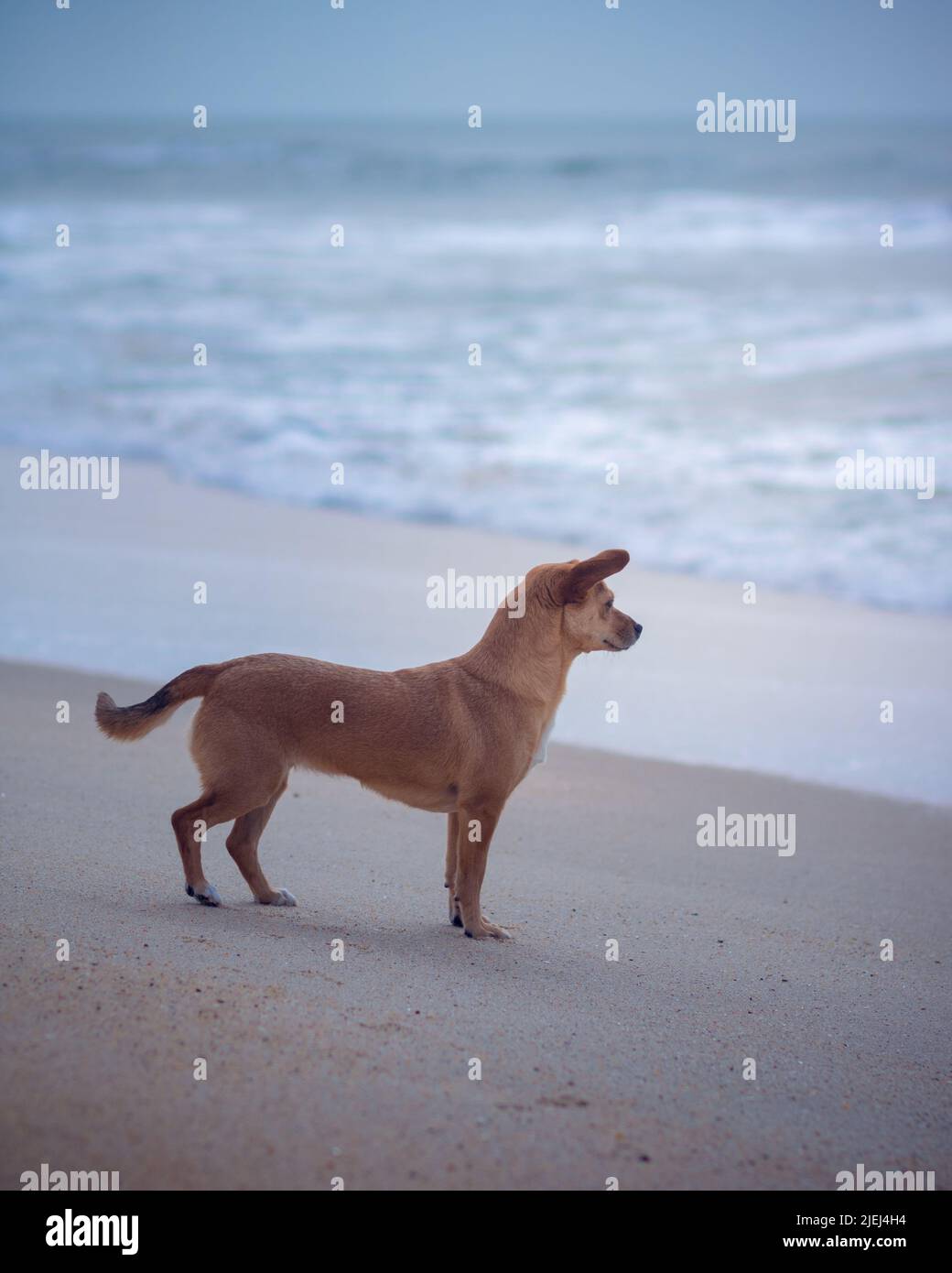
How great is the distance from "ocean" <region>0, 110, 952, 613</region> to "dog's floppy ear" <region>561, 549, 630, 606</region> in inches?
267

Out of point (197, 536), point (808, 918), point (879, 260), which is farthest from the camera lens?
point (879, 260)

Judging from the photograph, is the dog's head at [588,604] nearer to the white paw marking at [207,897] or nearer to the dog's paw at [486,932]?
the dog's paw at [486,932]

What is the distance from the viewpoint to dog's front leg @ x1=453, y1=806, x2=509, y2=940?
5.09 meters

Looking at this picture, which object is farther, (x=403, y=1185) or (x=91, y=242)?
(x=91, y=242)

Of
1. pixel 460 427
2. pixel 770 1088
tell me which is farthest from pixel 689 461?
pixel 770 1088

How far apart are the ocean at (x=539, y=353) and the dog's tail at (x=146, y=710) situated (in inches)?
308

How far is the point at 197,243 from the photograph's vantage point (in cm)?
3141

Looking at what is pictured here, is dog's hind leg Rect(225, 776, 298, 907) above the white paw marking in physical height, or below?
above

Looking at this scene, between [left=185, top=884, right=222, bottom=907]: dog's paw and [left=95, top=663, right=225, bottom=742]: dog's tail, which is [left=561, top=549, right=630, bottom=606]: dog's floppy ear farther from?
[left=185, top=884, right=222, bottom=907]: dog's paw

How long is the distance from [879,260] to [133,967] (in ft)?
87.7

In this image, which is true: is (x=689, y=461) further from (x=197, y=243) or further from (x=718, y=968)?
(x=197, y=243)

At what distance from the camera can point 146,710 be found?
508 centimetres

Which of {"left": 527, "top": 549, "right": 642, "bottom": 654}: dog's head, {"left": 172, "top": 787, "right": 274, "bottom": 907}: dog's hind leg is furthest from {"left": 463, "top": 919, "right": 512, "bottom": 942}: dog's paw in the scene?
{"left": 527, "top": 549, "right": 642, "bottom": 654}: dog's head

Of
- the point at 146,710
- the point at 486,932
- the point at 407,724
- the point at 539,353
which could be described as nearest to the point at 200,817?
the point at 146,710
